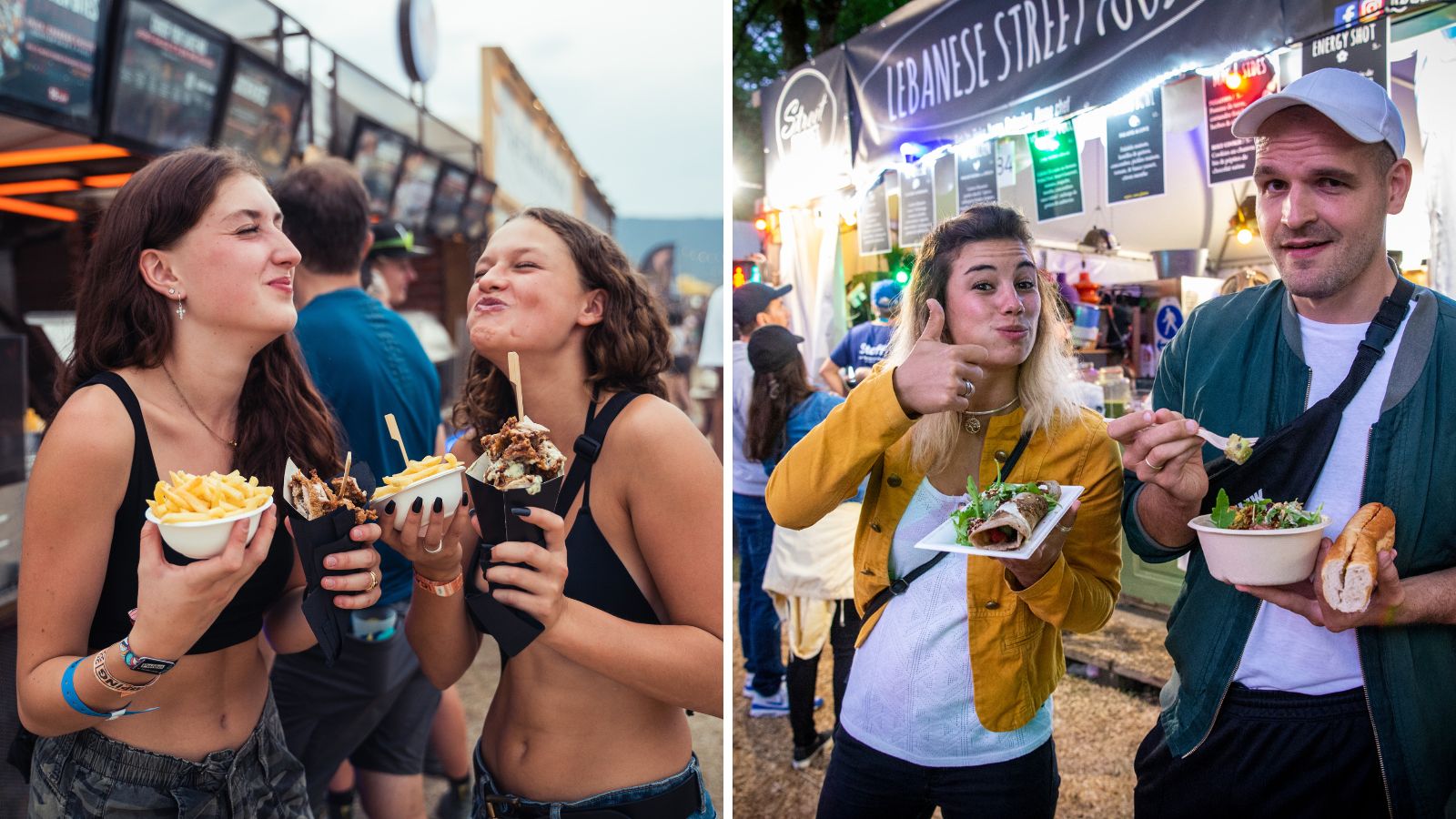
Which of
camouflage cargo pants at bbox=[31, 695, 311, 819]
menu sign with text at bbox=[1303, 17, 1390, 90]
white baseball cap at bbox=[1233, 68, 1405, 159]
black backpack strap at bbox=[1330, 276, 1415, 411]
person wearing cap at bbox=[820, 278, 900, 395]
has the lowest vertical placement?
camouflage cargo pants at bbox=[31, 695, 311, 819]

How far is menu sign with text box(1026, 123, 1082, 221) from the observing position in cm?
358

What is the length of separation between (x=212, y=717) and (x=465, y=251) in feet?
3.55

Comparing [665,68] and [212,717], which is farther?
[665,68]

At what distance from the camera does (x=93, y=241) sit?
67.9 inches

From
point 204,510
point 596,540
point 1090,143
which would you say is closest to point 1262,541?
point 596,540

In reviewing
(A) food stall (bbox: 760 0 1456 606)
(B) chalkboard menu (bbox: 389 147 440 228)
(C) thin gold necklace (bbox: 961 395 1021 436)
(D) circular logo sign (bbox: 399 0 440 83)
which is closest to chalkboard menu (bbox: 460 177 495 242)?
(B) chalkboard menu (bbox: 389 147 440 228)

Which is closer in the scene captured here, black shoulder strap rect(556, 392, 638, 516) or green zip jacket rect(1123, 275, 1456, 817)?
green zip jacket rect(1123, 275, 1456, 817)

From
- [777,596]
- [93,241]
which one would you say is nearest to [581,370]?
[93,241]

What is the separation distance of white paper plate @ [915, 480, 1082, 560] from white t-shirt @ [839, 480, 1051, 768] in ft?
0.50

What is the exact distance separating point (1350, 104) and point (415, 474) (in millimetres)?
1762

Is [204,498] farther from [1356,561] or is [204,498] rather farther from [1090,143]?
[1090,143]

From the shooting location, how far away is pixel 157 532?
150cm

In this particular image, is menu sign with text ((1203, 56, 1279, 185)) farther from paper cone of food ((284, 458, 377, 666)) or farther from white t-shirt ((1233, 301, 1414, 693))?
paper cone of food ((284, 458, 377, 666))

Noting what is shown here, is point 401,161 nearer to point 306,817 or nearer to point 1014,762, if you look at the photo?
point 306,817
